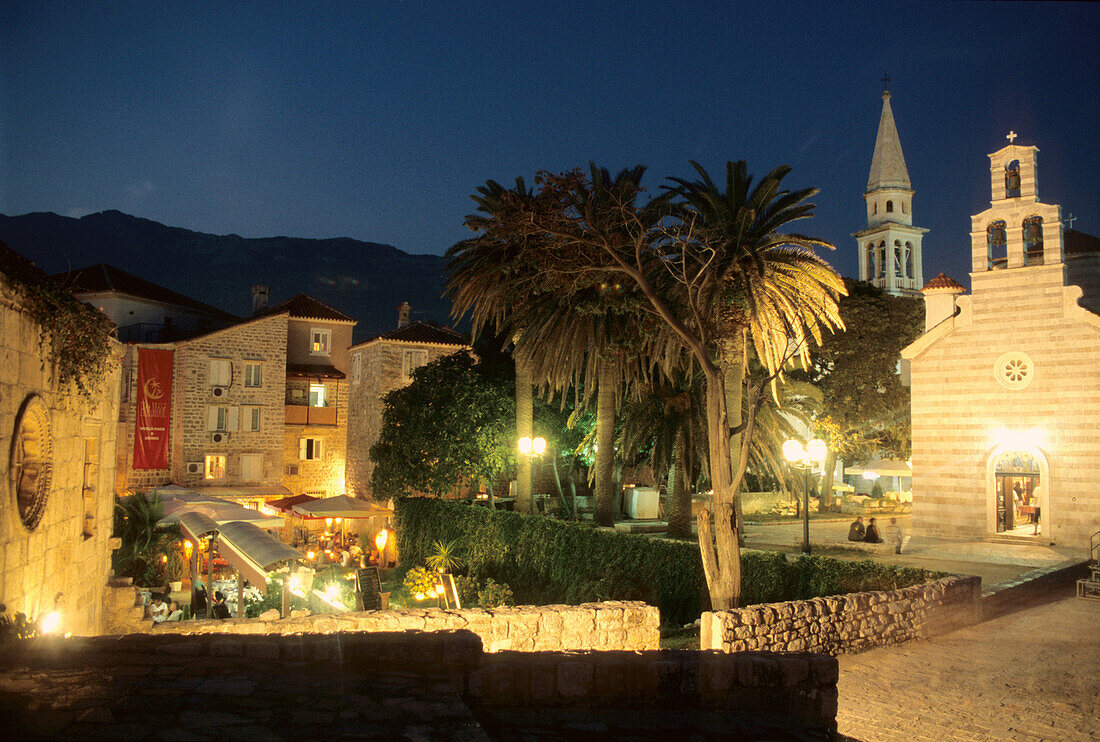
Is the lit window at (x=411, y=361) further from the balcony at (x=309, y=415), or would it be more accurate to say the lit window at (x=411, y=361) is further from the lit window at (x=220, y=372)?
the lit window at (x=220, y=372)

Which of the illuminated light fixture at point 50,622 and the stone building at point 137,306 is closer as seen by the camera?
the illuminated light fixture at point 50,622

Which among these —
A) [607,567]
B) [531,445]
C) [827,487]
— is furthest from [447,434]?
[827,487]

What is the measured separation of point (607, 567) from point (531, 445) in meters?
5.22

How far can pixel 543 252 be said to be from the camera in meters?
16.1

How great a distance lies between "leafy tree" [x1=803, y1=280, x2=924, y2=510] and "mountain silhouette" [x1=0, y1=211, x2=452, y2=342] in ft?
286

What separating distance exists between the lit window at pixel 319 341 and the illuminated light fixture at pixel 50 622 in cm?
3580

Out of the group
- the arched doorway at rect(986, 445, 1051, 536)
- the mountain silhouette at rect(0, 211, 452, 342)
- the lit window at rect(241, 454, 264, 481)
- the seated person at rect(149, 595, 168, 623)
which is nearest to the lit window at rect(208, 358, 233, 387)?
the lit window at rect(241, 454, 264, 481)

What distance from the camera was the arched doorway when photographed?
23.5 meters

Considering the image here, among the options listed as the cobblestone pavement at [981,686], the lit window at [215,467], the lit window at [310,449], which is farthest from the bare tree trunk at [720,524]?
the lit window at [310,449]

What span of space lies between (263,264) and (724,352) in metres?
129

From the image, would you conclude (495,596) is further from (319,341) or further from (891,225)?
(891,225)

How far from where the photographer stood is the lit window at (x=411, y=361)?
39.2m

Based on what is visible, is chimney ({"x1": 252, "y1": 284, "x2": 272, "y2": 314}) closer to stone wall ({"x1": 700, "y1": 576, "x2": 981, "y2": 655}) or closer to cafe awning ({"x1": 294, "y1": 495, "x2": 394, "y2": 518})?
cafe awning ({"x1": 294, "y1": 495, "x2": 394, "y2": 518})

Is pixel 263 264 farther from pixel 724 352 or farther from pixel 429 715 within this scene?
pixel 429 715
